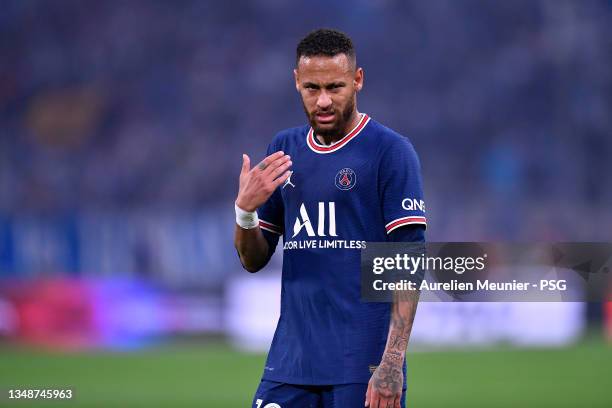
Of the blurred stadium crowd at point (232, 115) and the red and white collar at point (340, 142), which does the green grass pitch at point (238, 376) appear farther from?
the red and white collar at point (340, 142)

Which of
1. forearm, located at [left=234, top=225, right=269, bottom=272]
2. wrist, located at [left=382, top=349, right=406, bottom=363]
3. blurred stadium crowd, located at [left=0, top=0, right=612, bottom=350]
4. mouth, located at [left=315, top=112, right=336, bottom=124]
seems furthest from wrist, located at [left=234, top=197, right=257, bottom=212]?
blurred stadium crowd, located at [left=0, top=0, right=612, bottom=350]

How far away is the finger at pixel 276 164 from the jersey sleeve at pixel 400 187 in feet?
1.29

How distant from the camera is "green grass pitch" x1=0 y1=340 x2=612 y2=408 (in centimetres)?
1131

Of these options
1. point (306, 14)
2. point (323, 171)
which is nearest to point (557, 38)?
point (306, 14)

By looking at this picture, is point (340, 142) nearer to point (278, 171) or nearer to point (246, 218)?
point (278, 171)

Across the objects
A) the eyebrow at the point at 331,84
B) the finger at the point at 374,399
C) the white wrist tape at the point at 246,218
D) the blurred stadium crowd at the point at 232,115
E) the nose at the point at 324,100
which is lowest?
the finger at the point at 374,399

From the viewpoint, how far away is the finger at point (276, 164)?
430 centimetres

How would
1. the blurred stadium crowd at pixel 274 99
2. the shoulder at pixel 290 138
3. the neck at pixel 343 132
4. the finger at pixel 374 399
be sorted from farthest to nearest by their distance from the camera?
1. the blurred stadium crowd at pixel 274 99
2. the shoulder at pixel 290 138
3. the neck at pixel 343 132
4. the finger at pixel 374 399

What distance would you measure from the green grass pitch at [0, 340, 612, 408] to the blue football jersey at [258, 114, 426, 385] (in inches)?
265

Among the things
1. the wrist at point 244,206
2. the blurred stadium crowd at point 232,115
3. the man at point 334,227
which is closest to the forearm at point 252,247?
the man at point 334,227

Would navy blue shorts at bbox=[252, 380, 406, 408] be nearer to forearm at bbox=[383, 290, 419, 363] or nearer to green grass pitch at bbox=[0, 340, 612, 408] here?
forearm at bbox=[383, 290, 419, 363]

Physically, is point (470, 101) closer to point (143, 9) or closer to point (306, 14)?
point (306, 14)

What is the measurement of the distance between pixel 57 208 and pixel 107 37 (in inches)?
198

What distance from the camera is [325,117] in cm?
436
